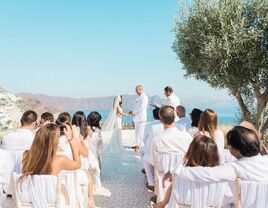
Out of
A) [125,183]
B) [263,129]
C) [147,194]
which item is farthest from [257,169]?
[263,129]

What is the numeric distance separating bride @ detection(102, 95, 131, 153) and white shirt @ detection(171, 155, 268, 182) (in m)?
9.59

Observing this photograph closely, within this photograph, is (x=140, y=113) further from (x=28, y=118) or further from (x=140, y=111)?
(x=28, y=118)

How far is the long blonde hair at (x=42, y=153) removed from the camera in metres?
4.00

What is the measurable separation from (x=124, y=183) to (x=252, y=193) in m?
5.50

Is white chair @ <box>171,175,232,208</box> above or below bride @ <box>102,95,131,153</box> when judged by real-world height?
below

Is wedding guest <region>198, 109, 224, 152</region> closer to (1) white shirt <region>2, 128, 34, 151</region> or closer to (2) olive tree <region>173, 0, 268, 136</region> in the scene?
(1) white shirt <region>2, 128, 34, 151</region>

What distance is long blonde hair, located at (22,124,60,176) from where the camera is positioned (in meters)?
4.00

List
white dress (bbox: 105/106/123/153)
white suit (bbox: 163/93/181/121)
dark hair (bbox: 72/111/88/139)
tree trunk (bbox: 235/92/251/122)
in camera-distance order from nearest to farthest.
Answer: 1. dark hair (bbox: 72/111/88/139)
2. white suit (bbox: 163/93/181/121)
3. white dress (bbox: 105/106/123/153)
4. tree trunk (bbox: 235/92/251/122)

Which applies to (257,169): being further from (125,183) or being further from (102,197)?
(125,183)

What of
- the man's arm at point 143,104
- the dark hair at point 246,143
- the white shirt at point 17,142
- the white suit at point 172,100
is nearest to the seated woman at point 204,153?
the dark hair at point 246,143

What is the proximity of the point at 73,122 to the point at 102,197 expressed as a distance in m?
1.80

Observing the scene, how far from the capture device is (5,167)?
4805 mm

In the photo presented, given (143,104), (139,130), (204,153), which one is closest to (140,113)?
(143,104)

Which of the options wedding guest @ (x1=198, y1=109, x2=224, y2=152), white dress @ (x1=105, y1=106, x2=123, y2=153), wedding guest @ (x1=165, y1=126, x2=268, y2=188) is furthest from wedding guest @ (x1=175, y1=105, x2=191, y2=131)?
white dress @ (x1=105, y1=106, x2=123, y2=153)
